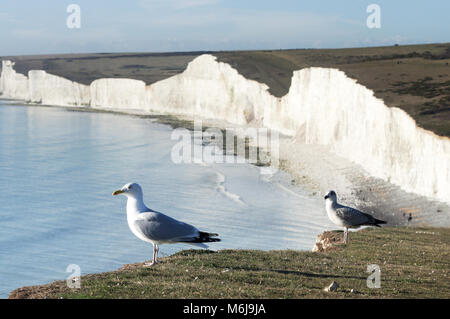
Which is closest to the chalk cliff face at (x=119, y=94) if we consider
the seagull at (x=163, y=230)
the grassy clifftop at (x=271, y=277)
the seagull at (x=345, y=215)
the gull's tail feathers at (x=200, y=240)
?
the seagull at (x=345, y=215)

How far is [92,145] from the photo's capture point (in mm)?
59719

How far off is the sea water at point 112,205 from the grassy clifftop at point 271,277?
26.9 feet

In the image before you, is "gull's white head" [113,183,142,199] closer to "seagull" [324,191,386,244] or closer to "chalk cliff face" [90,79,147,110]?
"seagull" [324,191,386,244]

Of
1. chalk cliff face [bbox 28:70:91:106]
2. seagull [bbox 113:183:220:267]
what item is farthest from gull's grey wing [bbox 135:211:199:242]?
chalk cliff face [bbox 28:70:91:106]

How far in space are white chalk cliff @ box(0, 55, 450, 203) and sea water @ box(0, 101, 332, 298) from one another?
6599 millimetres

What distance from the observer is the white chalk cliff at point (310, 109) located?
33.0 metres

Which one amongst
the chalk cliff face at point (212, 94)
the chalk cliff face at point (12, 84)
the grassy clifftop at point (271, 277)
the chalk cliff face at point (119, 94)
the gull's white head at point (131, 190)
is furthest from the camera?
the chalk cliff face at point (12, 84)

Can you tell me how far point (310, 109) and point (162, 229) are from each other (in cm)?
4716

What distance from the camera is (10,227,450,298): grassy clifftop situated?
895 cm

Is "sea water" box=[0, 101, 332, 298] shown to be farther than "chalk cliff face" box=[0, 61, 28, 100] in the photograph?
No

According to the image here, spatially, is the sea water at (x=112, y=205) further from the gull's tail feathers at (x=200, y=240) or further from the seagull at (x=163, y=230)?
the gull's tail feathers at (x=200, y=240)

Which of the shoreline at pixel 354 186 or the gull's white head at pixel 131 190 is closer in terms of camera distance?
the gull's white head at pixel 131 190
